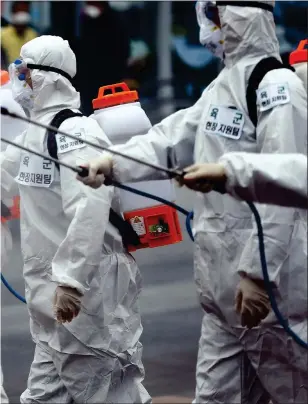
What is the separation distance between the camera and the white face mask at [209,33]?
5.75 metres

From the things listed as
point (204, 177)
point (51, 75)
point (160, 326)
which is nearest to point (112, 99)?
point (51, 75)

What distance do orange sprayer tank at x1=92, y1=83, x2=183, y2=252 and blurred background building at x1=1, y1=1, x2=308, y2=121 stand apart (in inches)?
238

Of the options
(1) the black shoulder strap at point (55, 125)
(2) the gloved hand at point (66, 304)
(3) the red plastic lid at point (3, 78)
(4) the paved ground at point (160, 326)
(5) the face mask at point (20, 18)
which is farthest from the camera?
(5) the face mask at point (20, 18)

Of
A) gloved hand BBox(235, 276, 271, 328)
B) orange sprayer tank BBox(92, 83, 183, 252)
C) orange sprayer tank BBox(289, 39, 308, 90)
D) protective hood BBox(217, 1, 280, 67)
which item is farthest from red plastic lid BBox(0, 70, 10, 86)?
gloved hand BBox(235, 276, 271, 328)

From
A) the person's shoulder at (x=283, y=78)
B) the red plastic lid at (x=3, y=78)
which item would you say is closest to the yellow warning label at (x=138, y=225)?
the person's shoulder at (x=283, y=78)

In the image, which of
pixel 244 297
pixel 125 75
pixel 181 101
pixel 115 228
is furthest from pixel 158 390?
pixel 181 101

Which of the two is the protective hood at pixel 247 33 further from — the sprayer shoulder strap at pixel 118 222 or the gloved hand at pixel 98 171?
the sprayer shoulder strap at pixel 118 222

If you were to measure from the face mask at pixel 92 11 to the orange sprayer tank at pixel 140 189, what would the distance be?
7.49m

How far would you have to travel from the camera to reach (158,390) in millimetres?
8148

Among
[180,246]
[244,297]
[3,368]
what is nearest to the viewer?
[244,297]

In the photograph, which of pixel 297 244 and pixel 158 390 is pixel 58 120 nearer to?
pixel 297 244

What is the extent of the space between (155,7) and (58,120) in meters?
11.9

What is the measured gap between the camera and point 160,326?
976 cm

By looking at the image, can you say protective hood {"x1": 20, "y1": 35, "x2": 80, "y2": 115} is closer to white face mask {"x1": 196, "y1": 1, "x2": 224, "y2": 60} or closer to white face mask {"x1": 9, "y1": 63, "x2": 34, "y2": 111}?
white face mask {"x1": 9, "y1": 63, "x2": 34, "y2": 111}
